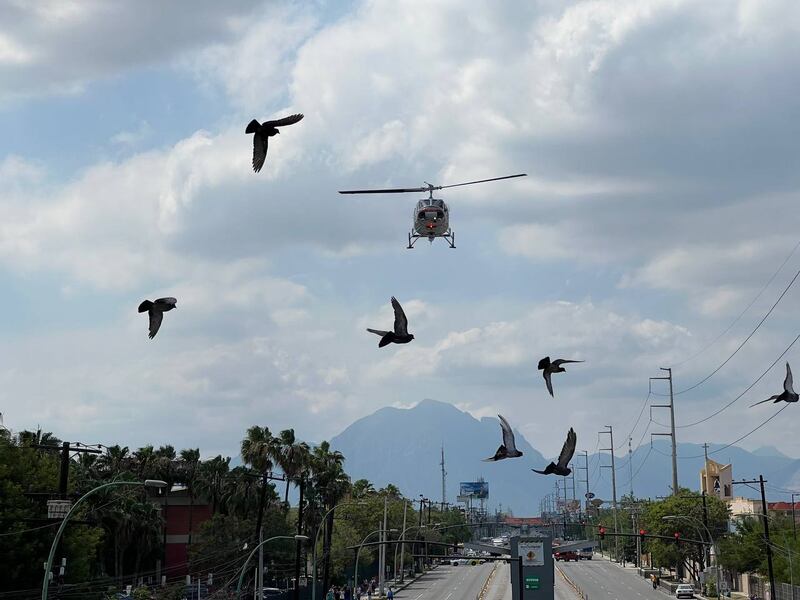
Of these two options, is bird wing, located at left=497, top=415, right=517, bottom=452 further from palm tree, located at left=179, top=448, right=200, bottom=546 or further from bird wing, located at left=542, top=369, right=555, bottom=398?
palm tree, located at left=179, top=448, right=200, bottom=546

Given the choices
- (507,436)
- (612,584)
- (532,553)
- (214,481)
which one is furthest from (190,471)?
(507,436)

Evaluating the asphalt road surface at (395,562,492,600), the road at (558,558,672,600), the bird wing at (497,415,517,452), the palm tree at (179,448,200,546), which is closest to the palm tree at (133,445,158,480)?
the palm tree at (179,448,200,546)

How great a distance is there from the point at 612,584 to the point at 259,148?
11578cm

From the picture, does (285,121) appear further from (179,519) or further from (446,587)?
(446,587)

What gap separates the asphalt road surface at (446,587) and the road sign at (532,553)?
13.0m

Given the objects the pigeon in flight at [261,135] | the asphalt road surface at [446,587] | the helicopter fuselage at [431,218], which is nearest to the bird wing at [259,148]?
the pigeon in flight at [261,135]

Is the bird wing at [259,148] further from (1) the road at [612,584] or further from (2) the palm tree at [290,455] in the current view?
(1) the road at [612,584]

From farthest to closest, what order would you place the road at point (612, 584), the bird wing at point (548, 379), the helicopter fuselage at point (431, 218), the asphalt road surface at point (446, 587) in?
the asphalt road surface at point (446, 587) → the road at point (612, 584) → the helicopter fuselage at point (431, 218) → the bird wing at point (548, 379)

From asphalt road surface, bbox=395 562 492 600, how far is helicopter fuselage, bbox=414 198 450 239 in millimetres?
54651

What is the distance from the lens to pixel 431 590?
120 m

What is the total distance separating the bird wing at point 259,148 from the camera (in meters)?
23.6

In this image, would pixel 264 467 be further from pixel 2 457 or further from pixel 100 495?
pixel 2 457

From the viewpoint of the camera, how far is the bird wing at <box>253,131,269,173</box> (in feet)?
77.5

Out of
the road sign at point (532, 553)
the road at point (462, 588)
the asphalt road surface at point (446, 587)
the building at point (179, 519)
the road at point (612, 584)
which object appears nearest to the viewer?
the road sign at point (532, 553)
